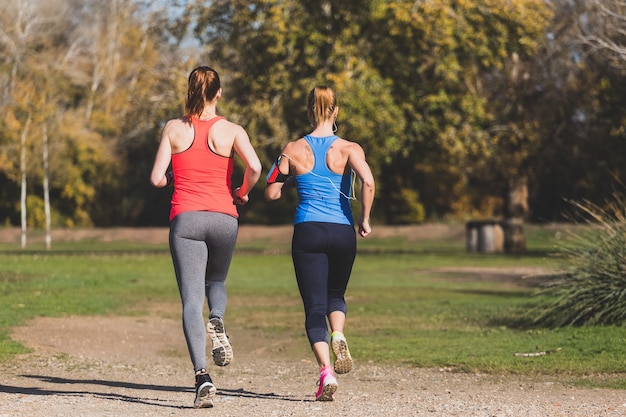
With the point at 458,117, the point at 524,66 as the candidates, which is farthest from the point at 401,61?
the point at 524,66

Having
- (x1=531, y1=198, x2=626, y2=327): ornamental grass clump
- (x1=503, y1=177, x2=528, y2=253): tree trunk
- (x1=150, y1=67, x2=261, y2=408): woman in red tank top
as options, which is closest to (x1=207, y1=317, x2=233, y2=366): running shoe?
(x1=150, y1=67, x2=261, y2=408): woman in red tank top

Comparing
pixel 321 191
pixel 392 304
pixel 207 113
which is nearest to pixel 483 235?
pixel 392 304

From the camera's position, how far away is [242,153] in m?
8.59

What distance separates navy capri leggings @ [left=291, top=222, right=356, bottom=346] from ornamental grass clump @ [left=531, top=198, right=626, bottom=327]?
602 centimetres

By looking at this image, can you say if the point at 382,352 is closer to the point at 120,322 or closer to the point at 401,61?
the point at 120,322

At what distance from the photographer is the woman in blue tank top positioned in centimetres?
881

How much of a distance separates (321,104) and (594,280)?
6.88m

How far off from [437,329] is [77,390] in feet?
24.4

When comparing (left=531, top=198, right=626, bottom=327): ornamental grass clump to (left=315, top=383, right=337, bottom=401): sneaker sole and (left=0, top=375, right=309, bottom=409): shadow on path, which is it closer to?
(left=0, top=375, right=309, bottom=409): shadow on path

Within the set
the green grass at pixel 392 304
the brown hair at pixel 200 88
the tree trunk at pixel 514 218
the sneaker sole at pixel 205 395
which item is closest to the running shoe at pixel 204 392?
the sneaker sole at pixel 205 395

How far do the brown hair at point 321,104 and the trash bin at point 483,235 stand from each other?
32.8 metres

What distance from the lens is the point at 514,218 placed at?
140 feet

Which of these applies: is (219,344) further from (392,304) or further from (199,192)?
(392,304)

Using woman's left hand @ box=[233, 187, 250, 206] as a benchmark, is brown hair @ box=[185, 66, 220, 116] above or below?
above
